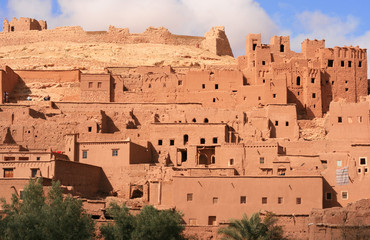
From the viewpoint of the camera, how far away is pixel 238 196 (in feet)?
126

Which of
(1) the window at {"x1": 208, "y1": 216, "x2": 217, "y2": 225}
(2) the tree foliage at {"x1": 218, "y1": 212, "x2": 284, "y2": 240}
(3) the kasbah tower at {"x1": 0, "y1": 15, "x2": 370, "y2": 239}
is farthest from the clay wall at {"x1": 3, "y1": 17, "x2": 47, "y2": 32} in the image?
Answer: (2) the tree foliage at {"x1": 218, "y1": 212, "x2": 284, "y2": 240}

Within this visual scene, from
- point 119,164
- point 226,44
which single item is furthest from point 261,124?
point 226,44

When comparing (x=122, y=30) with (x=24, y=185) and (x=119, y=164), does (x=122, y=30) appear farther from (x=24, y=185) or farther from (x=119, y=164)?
(x=24, y=185)

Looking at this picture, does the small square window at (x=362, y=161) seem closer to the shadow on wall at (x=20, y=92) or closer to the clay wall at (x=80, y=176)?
the clay wall at (x=80, y=176)

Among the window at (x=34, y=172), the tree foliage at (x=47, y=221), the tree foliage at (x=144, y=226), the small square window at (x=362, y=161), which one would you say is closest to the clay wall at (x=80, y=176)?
the window at (x=34, y=172)

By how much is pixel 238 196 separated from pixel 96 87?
1836 cm

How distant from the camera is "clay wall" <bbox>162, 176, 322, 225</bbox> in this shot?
3809 centimetres

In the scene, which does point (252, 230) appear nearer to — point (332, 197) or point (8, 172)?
point (332, 197)

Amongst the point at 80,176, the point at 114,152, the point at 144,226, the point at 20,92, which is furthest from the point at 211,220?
the point at 20,92

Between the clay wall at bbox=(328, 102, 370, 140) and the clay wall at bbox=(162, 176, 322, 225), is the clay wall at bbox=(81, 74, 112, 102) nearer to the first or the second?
the clay wall at bbox=(162, 176, 322, 225)

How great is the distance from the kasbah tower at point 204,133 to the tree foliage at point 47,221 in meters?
3.75

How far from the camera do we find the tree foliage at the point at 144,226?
33875mm

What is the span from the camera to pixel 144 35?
68438 millimetres

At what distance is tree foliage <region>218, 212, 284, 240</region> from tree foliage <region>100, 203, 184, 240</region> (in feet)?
7.48
